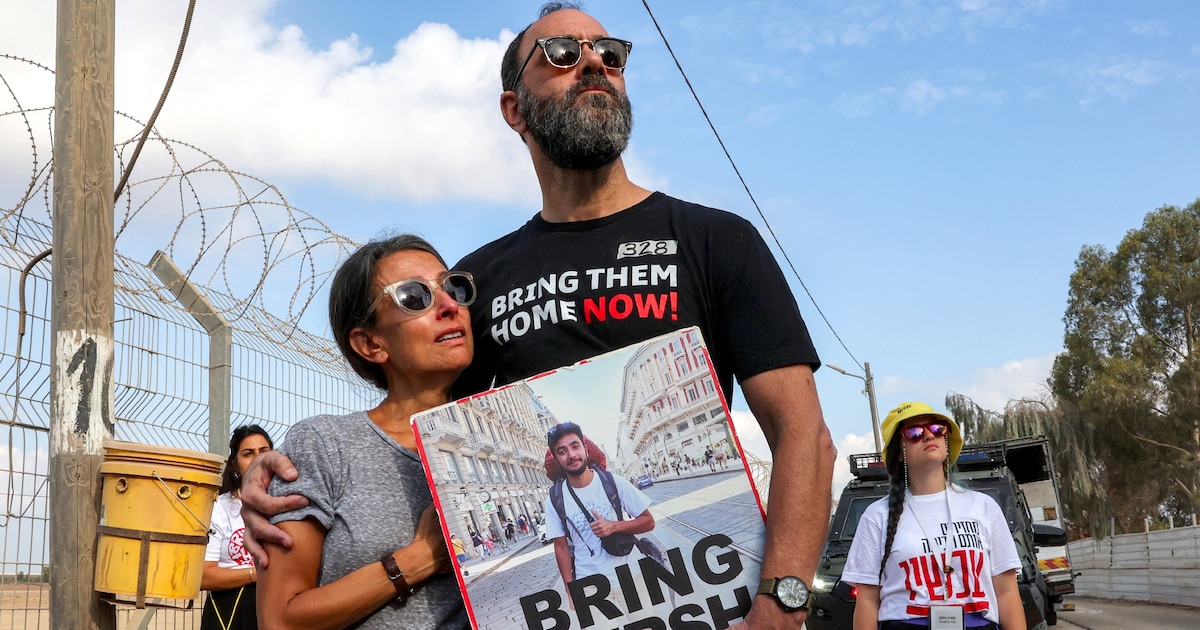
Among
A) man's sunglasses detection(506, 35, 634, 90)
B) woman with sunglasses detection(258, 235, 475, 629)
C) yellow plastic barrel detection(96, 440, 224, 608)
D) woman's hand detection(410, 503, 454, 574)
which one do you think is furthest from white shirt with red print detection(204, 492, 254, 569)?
man's sunglasses detection(506, 35, 634, 90)

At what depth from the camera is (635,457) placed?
216cm

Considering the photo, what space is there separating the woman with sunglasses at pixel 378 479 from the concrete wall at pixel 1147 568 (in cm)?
1996

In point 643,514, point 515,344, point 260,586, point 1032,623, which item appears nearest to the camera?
point 643,514

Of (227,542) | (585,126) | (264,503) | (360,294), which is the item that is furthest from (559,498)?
(227,542)

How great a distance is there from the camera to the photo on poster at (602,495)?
210 cm

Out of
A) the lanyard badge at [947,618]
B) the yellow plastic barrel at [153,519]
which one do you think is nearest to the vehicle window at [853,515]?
the lanyard badge at [947,618]

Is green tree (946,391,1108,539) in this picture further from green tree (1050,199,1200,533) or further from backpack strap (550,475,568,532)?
backpack strap (550,475,568,532)

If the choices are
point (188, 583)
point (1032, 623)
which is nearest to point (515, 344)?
point (188, 583)

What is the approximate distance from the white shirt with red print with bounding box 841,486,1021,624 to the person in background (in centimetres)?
297

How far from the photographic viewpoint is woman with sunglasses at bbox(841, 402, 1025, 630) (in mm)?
4434

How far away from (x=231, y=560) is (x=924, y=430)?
3.59 metres

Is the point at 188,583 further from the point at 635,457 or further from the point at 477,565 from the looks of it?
the point at 635,457

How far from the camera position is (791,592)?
6.67 ft

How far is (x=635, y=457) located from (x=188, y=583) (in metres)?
2.54
